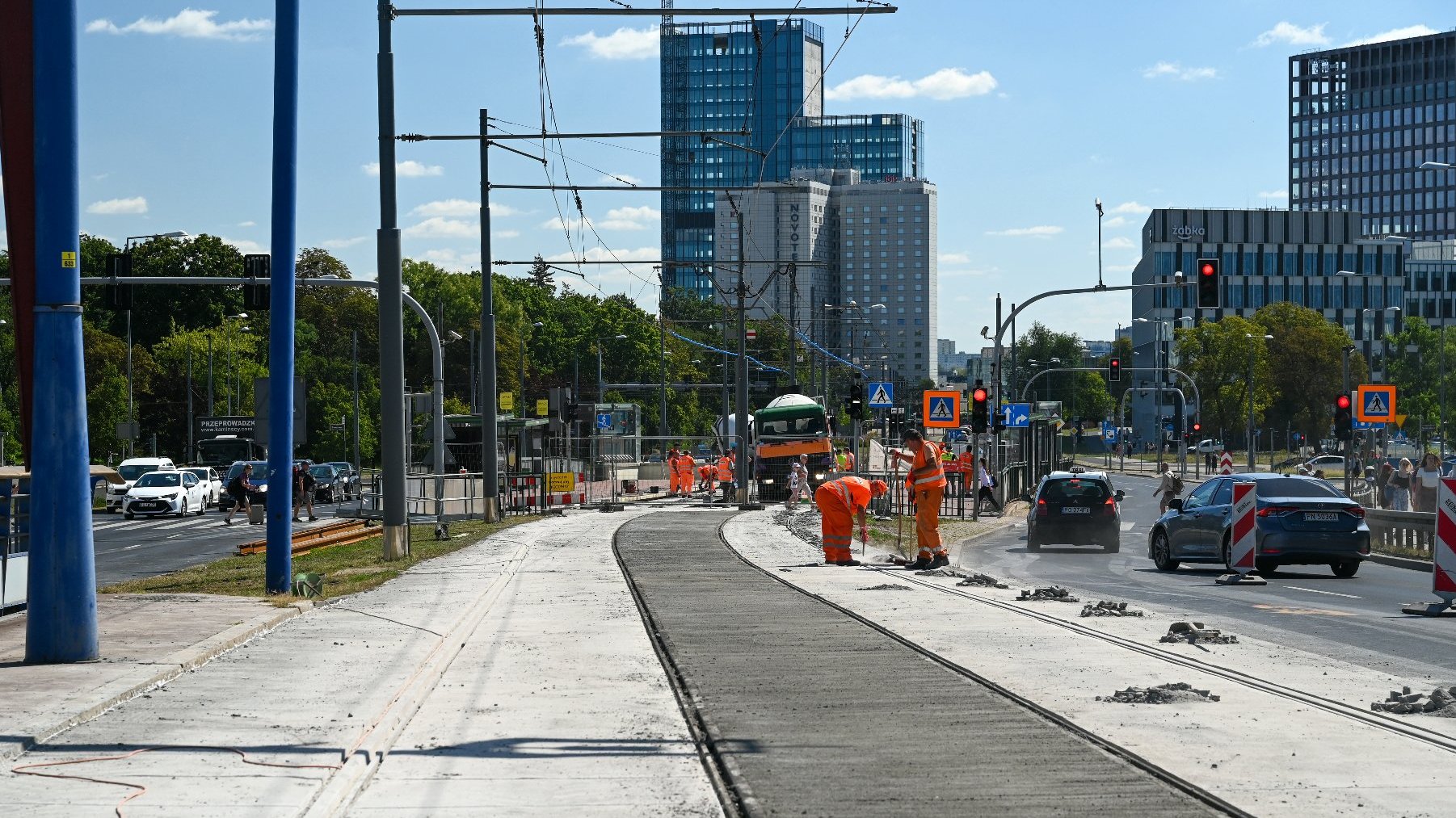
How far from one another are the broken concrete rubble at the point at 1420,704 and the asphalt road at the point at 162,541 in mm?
16341

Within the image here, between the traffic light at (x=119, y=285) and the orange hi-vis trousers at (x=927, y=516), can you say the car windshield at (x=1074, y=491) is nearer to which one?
the orange hi-vis trousers at (x=927, y=516)

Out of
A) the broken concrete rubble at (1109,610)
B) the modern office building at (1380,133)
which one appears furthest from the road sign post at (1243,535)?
the modern office building at (1380,133)

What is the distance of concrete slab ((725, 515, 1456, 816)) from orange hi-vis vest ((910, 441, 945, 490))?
4.39 m

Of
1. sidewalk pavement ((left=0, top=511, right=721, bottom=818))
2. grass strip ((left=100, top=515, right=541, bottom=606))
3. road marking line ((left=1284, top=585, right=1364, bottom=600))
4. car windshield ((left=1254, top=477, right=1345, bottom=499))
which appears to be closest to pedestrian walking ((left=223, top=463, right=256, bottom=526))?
grass strip ((left=100, top=515, right=541, bottom=606))

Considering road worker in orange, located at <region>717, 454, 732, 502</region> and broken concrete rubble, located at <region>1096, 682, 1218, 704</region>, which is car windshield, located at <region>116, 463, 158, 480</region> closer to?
road worker in orange, located at <region>717, 454, 732, 502</region>

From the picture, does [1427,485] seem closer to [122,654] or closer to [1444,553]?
[1444,553]

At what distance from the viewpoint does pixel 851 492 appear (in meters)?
22.7

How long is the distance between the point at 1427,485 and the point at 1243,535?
1236 cm

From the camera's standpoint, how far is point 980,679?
34.2 ft

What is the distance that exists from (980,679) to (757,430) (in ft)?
170

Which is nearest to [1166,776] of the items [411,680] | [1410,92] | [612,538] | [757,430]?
[411,680]

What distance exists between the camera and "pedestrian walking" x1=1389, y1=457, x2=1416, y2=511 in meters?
35.8

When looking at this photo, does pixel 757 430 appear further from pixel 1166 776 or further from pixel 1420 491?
pixel 1166 776

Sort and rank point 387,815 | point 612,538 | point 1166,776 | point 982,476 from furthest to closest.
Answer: point 982,476, point 612,538, point 1166,776, point 387,815
